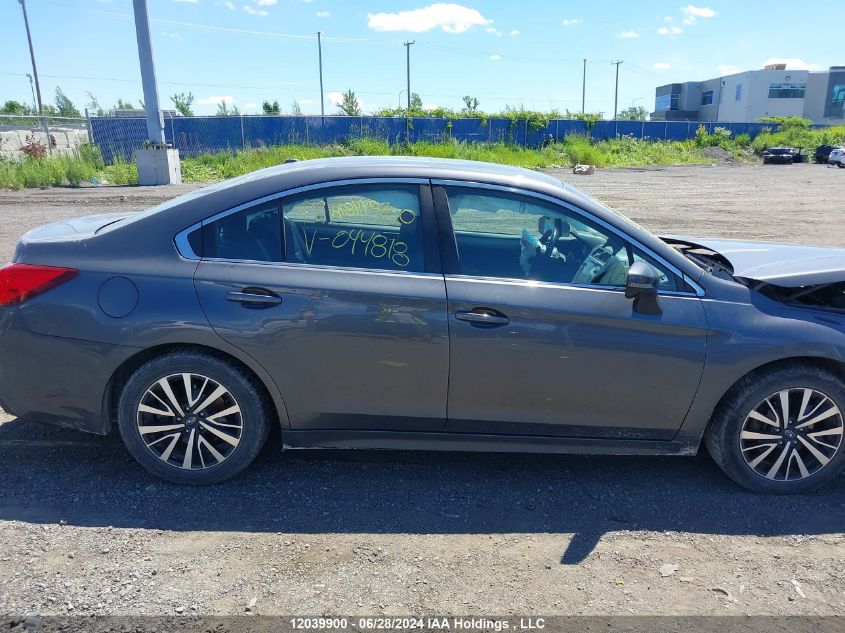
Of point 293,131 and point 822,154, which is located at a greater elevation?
point 293,131

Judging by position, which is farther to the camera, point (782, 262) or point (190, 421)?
point (782, 262)

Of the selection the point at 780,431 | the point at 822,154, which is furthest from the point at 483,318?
the point at 822,154

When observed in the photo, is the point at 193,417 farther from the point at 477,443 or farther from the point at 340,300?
the point at 477,443

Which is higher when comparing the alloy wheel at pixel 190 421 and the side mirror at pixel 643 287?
the side mirror at pixel 643 287

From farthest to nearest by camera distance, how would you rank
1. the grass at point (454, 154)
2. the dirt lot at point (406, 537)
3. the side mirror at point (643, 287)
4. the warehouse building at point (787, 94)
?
the warehouse building at point (787, 94), the grass at point (454, 154), the side mirror at point (643, 287), the dirt lot at point (406, 537)

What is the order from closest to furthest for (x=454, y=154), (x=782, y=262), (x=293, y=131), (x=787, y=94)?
(x=782, y=262)
(x=454, y=154)
(x=293, y=131)
(x=787, y=94)

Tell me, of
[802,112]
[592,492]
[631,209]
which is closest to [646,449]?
[592,492]

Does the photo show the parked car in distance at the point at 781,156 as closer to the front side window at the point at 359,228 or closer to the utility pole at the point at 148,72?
the utility pole at the point at 148,72

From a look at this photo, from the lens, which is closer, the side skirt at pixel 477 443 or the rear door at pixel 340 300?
the rear door at pixel 340 300

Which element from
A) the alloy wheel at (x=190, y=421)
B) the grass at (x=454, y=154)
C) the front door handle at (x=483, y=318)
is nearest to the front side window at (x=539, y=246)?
the front door handle at (x=483, y=318)

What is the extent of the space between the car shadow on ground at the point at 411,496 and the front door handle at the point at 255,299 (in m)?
1.04

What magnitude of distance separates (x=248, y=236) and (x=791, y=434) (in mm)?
3156

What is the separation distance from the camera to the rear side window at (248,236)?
342 centimetres

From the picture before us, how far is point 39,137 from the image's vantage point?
2689 cm
